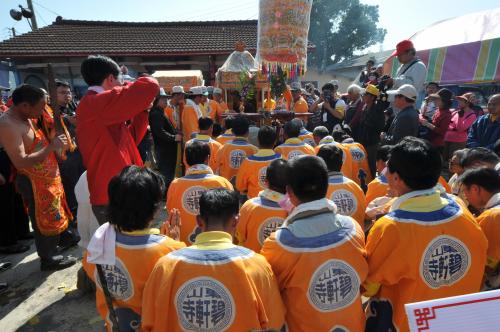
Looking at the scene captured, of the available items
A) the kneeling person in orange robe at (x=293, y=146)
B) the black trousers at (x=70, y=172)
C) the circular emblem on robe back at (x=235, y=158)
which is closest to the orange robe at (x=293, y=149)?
the kneeling person in orange robe at (x=293, y=146)

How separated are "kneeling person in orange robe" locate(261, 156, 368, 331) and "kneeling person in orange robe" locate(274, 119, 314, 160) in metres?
2.59

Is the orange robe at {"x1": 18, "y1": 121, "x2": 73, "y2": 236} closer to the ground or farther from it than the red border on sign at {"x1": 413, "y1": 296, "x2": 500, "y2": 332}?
closer to the ground

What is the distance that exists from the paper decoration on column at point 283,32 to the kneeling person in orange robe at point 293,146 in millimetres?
1122

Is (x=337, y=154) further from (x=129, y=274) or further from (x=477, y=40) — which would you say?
(x=477, y=40)

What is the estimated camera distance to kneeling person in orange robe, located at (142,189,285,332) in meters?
1.48

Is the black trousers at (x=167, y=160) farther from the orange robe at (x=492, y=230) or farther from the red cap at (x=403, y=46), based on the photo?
the orange robe at (x=492, y=230)

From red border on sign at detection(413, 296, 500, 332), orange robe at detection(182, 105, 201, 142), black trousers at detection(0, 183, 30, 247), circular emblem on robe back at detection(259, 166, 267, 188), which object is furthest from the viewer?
orange robe at detection(182, 105, 201, 142)

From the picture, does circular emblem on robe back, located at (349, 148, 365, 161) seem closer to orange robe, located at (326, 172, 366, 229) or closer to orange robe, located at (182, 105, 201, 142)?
orange robe, located at (326, 172, 366, 229)

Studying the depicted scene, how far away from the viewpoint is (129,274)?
1.79 m

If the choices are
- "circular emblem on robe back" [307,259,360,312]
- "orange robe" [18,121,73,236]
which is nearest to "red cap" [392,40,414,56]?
"circular emblem on robe back" [307,259,360,312]

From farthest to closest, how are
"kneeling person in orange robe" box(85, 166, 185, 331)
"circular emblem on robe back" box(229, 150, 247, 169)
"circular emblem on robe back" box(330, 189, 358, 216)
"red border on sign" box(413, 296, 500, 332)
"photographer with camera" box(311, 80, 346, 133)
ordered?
"photographer with camera" box(311, 80, 346, 133)
"circular emblem on robe back" box(229, 150, 247, 169)
"circular emblem on robe back" box(330, 189, 358, 216)
"kneeling person in orange robe" box(85, 166, 185, 331)
"red border on sign" box(413, 296, 500, 332)

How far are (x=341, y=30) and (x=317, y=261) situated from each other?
4287 cm

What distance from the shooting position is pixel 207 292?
1478 mm

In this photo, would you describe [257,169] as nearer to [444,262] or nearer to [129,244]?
[129,244]
